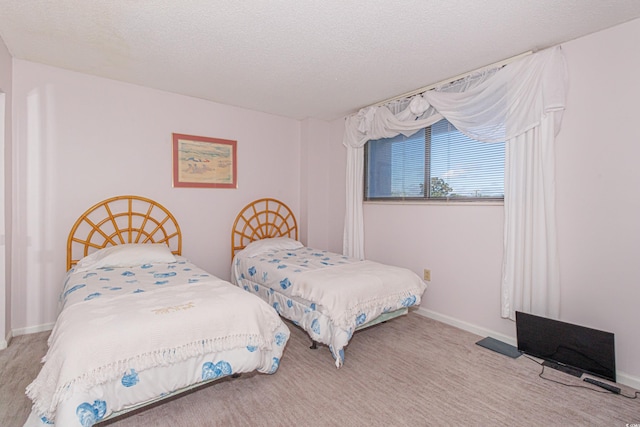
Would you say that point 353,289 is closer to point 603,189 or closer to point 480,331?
point 480,331

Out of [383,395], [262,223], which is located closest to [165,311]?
[383,395]

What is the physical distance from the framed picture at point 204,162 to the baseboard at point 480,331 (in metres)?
2.79

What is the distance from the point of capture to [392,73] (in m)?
2.91

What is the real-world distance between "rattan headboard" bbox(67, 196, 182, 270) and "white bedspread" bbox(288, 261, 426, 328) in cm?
175

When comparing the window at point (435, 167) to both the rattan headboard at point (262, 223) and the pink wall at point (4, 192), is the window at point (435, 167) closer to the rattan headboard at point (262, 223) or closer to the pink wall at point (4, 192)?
the rattan headboard at point (262, 223)

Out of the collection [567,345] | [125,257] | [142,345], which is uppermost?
[125,257]

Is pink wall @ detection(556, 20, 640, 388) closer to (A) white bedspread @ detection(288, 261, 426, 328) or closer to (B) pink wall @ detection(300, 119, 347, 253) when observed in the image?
(A) white bedspread @ detection(288, 261, 426, 328)

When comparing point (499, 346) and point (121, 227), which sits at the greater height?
point (121, 227)

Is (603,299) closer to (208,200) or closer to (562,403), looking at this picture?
(562,403)

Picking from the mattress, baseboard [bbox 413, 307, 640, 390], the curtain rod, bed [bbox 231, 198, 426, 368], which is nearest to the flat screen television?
baseboard [bbox 413, 307, 640, 390]

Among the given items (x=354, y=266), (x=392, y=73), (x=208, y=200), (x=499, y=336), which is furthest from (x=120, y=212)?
(x=499, y=336)

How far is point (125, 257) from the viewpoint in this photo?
280cm

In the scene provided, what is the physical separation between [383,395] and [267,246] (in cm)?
216

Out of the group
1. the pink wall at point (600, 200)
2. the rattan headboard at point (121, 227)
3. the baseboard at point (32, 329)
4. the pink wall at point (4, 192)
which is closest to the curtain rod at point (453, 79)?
the pink wall at point (600, 200)
